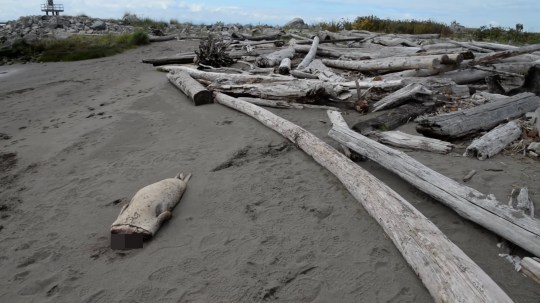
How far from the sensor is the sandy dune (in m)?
2.75

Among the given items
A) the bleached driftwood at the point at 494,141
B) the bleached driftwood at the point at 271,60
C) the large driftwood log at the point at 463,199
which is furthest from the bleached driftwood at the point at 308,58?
the large driftwood log at the point at 463,199

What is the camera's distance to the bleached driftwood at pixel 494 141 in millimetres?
4457

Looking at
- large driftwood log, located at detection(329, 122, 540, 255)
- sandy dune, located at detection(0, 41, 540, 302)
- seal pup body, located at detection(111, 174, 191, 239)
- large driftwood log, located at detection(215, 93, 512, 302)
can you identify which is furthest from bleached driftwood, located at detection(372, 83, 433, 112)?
seal pup body, located at detection(111, 174, 191, 239)

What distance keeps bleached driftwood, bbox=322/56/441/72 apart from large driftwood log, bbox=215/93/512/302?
414 cm

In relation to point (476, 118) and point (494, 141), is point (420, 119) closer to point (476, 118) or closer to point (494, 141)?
point (476, 118)

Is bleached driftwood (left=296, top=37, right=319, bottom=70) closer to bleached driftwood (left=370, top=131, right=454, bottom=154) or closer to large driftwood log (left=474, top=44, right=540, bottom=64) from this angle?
large driftwood log (left=474, top=44, right=540, bottom=64)

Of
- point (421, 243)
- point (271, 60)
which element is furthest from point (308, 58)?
point (421, 243)

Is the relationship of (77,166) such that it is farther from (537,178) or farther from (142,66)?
(142,66)

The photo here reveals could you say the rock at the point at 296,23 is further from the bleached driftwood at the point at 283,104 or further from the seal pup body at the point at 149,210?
the seal pup body at the point at 149,210

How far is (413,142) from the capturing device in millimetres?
4770

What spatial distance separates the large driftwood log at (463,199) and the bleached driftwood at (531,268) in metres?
0.10

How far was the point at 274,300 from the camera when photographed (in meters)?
2.59

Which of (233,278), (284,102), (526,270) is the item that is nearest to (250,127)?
(284,102)

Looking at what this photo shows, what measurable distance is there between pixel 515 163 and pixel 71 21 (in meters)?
32.8
